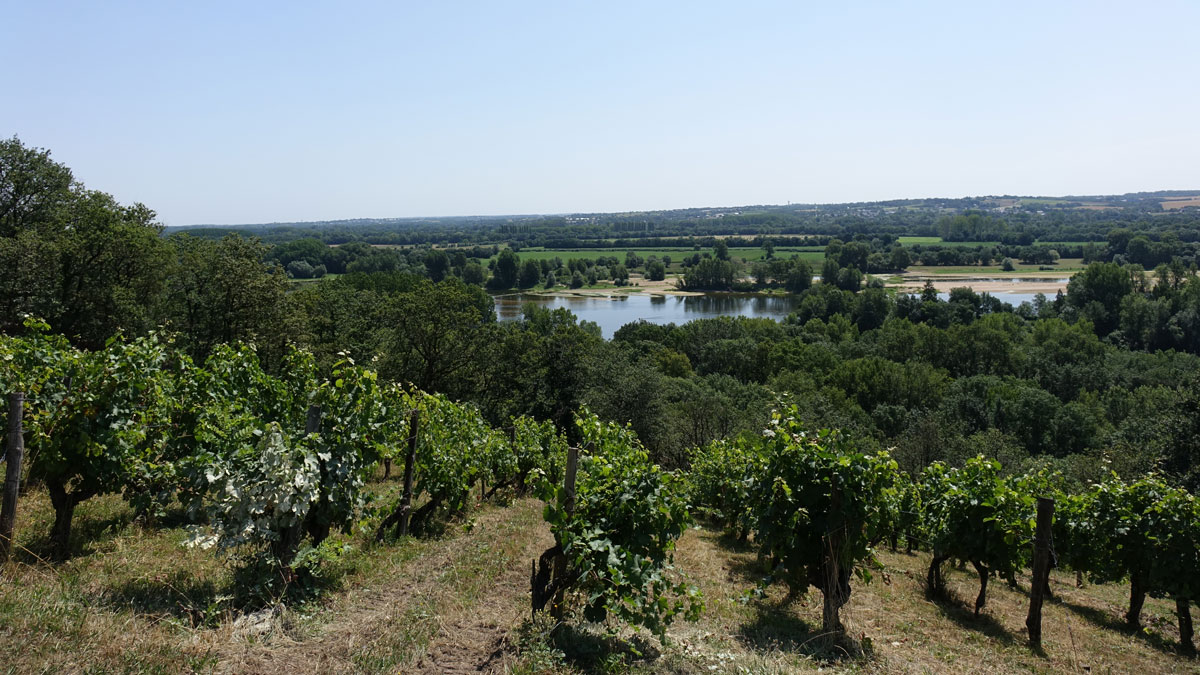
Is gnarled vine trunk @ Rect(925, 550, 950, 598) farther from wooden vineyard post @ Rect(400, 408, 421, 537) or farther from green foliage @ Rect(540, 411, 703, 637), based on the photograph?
wooden vineyard post @ Rect(400, 408, 421, 537)

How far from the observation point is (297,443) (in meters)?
6.59

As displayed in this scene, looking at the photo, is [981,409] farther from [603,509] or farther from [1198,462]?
[603,509]

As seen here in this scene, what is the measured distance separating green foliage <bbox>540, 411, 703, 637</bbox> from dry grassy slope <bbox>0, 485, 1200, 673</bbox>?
17.4 inches

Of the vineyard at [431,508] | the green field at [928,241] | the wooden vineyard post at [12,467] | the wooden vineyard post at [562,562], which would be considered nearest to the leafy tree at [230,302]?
the vineyard at [431,508]

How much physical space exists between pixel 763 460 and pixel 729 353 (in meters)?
50.4

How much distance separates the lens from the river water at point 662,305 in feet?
282

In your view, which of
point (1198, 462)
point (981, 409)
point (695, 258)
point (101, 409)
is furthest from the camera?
point (695, 258)

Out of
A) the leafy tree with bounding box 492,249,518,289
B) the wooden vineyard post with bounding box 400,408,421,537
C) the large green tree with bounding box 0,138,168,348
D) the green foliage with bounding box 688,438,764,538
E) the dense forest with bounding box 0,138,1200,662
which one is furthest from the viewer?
the leafy tree with bounding box 492,249,518,289

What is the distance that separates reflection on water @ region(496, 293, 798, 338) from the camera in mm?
85750

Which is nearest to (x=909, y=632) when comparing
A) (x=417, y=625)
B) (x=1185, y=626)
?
(x=1185, y=626)

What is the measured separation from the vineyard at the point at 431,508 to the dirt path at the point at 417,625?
0.12 meters

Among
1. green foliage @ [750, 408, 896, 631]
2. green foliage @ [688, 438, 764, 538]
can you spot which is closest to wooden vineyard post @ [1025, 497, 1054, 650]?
green foliage @ [750, 408, 896, 631]

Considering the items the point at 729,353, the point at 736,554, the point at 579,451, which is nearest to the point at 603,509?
the point at 579,451

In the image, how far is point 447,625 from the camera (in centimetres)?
614
